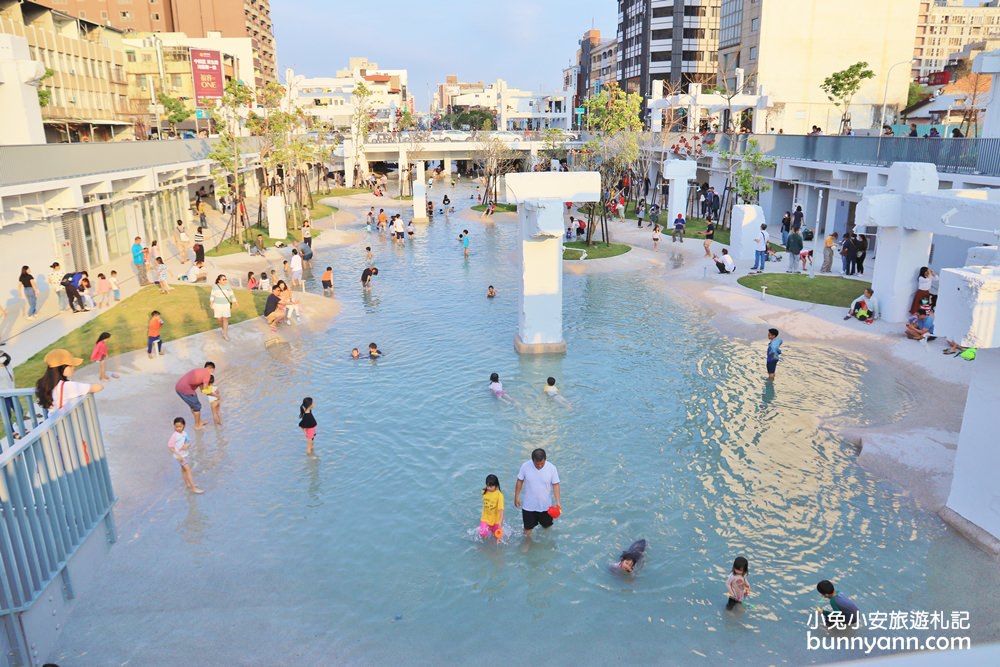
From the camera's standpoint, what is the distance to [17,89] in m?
26.9

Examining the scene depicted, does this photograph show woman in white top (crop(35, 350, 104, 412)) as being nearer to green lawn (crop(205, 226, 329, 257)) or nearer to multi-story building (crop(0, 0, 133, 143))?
green lawn (crop(205, 226, 329, 257))

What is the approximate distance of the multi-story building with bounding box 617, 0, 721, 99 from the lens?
297ft

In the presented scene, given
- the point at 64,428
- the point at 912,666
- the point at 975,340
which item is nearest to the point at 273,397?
the point at 64,428

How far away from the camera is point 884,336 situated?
66.8 ft

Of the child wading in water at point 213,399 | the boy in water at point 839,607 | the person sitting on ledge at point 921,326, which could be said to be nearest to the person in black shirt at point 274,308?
the child wading in water at point 213,399

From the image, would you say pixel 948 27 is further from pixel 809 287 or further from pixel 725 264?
pixel 809 287

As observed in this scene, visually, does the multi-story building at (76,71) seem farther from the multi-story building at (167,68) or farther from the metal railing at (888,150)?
the metal railing at (888,150)

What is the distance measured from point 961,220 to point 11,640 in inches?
778

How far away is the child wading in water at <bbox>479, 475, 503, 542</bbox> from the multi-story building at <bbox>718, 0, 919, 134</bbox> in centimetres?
5992

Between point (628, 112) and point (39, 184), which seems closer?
point (39, 184)

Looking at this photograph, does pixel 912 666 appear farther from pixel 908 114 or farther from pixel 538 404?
pixel 908 114

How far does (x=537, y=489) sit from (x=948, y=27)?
19947cm

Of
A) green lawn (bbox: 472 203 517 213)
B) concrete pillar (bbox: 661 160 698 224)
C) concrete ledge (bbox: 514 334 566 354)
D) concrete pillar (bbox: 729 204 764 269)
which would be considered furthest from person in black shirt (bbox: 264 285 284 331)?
green lawn (bbox: 472 203 517 213)

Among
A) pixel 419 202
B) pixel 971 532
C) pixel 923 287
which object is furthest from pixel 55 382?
pixel 419 202
